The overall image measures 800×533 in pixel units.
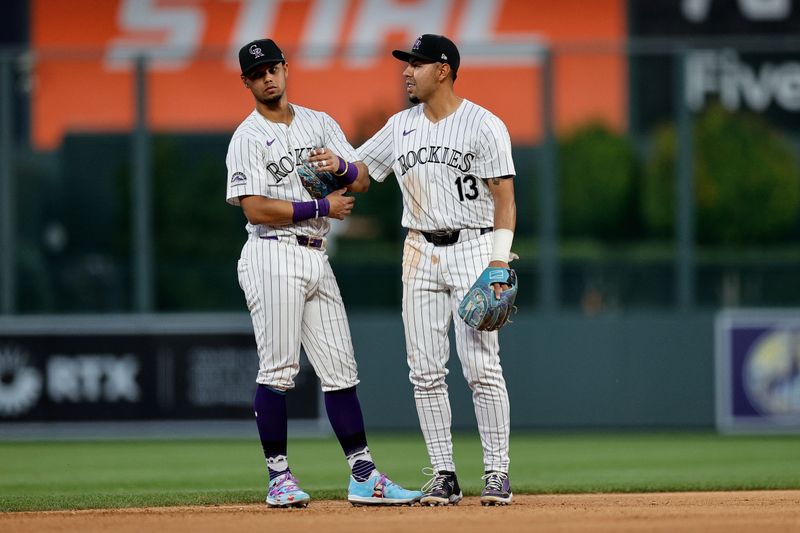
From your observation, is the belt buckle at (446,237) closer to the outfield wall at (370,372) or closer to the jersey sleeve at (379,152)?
the jersey sleeve at (379,152)

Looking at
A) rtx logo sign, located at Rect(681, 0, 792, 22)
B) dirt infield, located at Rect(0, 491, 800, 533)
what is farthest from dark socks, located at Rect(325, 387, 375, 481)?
rtx logo sign, located at Rect(681, 0, 792, 22)

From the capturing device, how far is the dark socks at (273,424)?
5.94 meters

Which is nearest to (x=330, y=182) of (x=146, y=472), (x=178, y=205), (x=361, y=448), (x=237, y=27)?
(x=361, y=448)

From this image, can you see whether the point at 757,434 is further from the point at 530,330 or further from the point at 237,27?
the point at 237,27

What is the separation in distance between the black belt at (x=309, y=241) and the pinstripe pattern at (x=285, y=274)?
15 millimetres

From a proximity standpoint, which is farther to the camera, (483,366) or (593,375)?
(593,375)

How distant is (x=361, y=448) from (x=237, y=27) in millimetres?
15430

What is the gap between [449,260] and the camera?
5949mm

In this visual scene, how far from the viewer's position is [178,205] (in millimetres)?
11641

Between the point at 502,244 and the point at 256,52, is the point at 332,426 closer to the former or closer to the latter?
the point at 502,244

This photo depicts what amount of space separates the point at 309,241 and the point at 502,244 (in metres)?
0.81

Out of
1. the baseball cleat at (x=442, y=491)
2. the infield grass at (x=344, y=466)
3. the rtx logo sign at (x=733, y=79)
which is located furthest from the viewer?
the rtx logo sign at (x=733, y=79)

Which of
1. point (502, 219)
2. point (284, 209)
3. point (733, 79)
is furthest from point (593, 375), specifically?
point (284, 209)

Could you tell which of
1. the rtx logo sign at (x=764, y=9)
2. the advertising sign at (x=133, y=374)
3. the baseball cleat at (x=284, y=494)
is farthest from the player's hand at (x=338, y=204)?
the rtx logo sign at (x=764, y=9)
